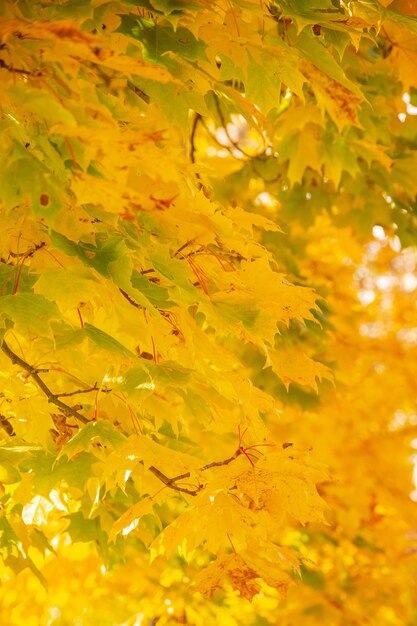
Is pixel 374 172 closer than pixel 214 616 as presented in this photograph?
No

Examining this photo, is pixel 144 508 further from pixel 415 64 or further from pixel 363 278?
pixel 363 278

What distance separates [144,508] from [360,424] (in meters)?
4.00

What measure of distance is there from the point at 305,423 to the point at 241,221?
3.47 m

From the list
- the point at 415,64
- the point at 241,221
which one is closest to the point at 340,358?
the point at 415,64

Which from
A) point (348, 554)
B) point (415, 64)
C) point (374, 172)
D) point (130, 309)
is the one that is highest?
point (415, 64)

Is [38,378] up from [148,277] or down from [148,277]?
down

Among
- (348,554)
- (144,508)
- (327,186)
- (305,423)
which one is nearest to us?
(144,508)

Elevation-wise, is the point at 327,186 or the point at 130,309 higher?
the point at 130,309

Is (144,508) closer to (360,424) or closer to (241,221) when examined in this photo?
(241,221)

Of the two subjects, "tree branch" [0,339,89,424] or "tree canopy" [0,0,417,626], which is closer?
"tree canopy" [0,0,417,626]

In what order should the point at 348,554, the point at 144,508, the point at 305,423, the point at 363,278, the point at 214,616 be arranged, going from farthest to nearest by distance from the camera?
the point at 363,278 → the point at 305,423 → the point at 348,554 → the point at 214,616 → the point at 144,508

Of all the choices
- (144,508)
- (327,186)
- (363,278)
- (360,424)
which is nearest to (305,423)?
(360,424)

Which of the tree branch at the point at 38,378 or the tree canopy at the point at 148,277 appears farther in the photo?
the tree branch at the point at 38,378

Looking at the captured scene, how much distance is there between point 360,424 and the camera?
534 centimetres
